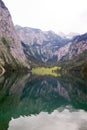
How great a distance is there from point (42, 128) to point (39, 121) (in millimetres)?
5901

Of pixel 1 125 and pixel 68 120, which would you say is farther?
pixel 68 120

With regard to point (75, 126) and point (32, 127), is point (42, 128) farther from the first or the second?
point (75, 126)

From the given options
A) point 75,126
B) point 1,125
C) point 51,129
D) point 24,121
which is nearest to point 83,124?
point 75,126

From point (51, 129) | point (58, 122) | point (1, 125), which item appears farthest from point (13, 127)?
point (58, 122)

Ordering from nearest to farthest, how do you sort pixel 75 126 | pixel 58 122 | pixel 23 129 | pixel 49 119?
1. pixel 23 129
2. pixel 75 126
3. pixel 58 122
4. pixel 49 119

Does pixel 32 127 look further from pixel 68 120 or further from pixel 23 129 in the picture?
pixel 68 120

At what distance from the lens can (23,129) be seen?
34094 mm

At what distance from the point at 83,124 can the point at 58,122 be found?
3765 millimetres

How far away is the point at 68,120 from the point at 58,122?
2457 mm

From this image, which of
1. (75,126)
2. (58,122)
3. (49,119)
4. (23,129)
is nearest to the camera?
(23,129)

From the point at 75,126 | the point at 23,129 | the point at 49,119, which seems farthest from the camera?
the point at 49,119

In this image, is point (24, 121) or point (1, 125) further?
point (24, 121)

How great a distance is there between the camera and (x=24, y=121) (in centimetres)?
4034

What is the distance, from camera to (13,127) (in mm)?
35406
